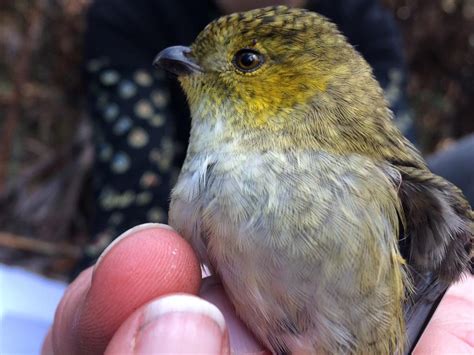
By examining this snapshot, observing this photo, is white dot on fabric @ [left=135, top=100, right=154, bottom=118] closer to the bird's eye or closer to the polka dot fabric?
the polka dot fabric

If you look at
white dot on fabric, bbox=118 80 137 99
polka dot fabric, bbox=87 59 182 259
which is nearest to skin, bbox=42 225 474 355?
polka dot fabric, bbox=87 59 182 259

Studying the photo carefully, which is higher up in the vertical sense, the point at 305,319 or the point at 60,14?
the point at 60,14

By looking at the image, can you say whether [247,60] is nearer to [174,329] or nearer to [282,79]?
[282,79]

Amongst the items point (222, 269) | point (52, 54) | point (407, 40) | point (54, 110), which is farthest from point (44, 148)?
point (222, 269)

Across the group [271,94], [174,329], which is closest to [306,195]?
[271,94]

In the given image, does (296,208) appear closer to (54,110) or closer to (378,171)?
(378,171)

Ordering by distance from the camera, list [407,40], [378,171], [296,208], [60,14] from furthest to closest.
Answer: [407,40], [60,14], [378,171], [296,208]

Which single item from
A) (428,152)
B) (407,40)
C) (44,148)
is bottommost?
(428,152)

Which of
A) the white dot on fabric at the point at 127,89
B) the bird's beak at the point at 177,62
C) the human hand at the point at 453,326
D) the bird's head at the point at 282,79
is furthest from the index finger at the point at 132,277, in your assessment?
the white dot on fabric at the point at 127,89
